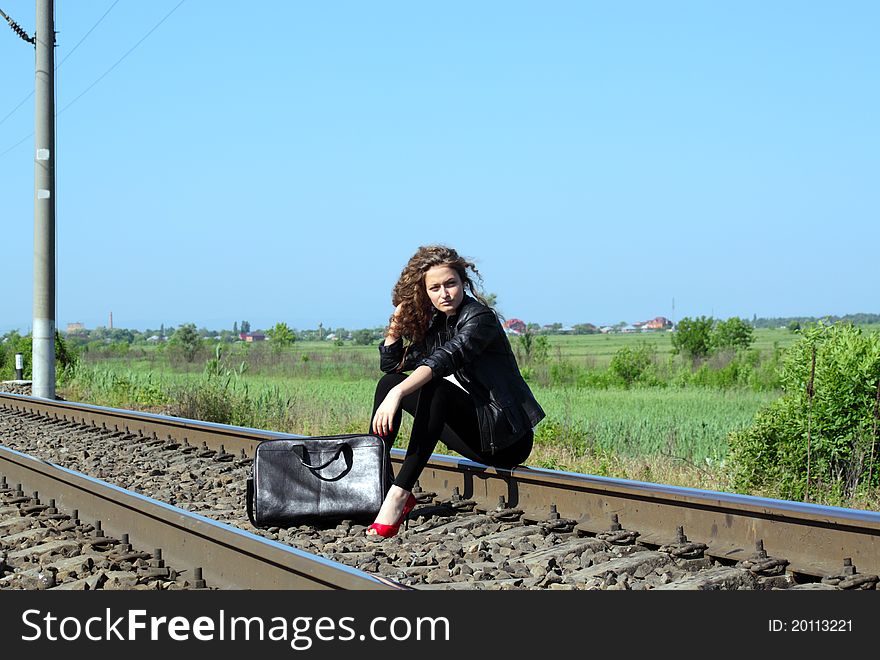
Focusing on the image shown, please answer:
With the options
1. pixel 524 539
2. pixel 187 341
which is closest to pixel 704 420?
pixel 524 539

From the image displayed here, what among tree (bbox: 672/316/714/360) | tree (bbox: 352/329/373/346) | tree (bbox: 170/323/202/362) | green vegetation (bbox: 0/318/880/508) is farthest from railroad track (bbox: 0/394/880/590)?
tree (bbox: 352/329/373/346)

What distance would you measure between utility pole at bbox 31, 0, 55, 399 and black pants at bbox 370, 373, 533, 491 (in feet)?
33.4

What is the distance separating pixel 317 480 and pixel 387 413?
54 centimetres

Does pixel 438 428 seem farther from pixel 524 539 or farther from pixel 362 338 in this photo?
pixel 362 338

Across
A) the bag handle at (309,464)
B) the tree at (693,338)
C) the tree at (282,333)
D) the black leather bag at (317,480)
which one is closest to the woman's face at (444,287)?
the black leather bag at (317,480)

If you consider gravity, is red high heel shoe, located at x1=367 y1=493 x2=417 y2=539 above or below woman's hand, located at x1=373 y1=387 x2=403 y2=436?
below

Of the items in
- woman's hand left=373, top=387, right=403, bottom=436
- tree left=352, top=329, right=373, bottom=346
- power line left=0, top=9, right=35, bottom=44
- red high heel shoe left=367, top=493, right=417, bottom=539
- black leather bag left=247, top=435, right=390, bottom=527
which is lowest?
red high heel shoe left=367, top=493, right=417, bottom=539

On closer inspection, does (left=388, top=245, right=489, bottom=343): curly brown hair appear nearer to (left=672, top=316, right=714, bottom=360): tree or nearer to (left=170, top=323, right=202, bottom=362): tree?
(left=672, top=316, right=714, bottom=360): tree

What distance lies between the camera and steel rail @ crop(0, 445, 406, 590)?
3949 mm

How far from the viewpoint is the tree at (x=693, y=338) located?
39312mm

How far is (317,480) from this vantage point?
5.86 m

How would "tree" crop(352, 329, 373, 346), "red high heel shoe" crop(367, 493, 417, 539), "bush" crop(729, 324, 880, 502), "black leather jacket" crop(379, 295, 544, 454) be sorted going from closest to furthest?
1. "red high heel shoe" crop(367, 493, 417, 539)
2. "black leather jacket" crop(379, 295, 544, 454)
3. "bush" crop(729, 324, 880, 502)
4. "tree" crop(352, 329, 373, 346)
